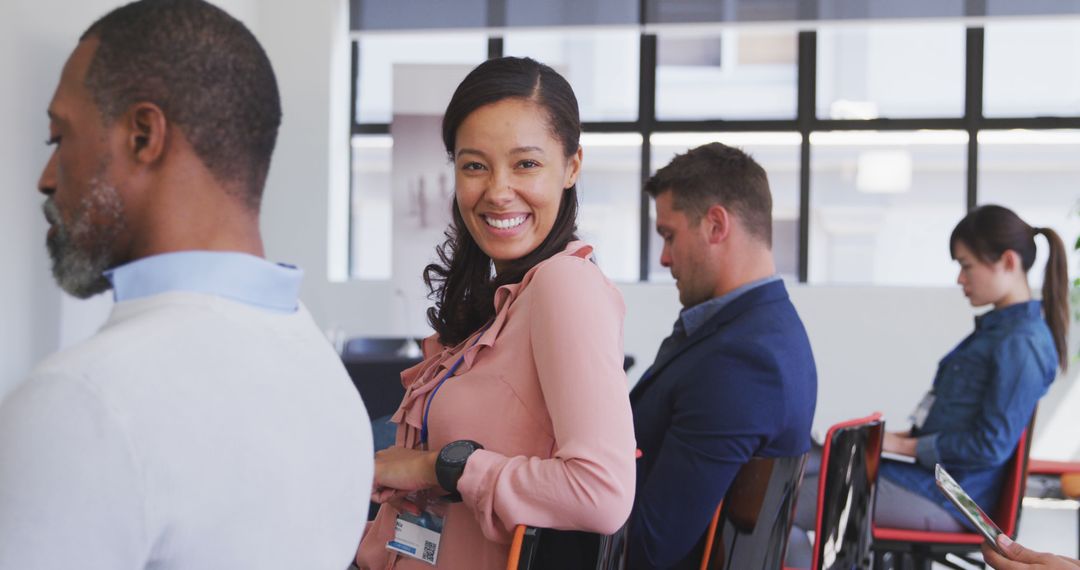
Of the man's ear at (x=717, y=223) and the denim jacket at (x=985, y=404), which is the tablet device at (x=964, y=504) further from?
the denim jacket at (x=985, y=404)

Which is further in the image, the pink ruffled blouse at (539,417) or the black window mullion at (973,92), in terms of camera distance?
the black window mullion at (973,92)

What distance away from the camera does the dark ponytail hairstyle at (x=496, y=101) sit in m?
1.45

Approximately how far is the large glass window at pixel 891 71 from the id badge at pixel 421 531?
5893 millimetres

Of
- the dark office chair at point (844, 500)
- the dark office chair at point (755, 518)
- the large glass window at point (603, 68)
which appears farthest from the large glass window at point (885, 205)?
the dark office chair at point (755, 518)

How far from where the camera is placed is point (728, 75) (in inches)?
269

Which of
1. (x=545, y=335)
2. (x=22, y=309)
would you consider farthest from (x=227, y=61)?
(x=22, y=309)

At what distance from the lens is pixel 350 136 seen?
22.6 ft

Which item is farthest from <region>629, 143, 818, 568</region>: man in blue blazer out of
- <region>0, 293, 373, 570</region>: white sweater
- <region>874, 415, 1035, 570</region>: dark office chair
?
<region>874, 415, 1035, 570</region>: dark office chair

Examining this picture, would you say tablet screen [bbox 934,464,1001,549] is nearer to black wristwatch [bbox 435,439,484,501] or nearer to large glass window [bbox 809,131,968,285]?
black wristwatch [bbox 435,439,484,501]

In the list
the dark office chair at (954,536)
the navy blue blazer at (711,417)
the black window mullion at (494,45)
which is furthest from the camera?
the black window mullion at (494,45)

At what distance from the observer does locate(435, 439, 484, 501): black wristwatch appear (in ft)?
4.03

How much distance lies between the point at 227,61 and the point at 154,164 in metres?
0.11

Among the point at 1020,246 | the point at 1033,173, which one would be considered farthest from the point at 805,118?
the point at 1020,246

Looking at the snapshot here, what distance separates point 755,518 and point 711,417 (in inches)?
9.4
